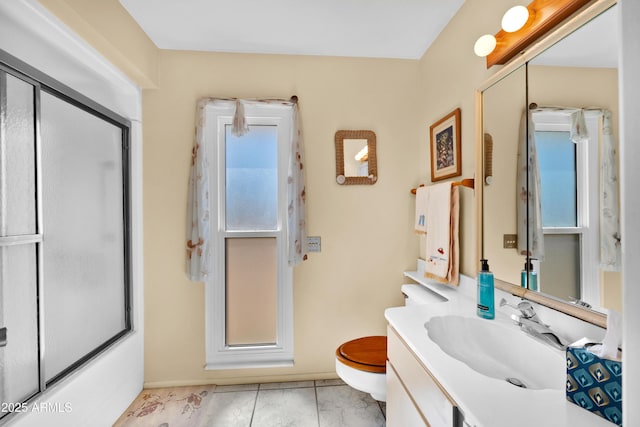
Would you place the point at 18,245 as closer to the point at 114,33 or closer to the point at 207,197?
the point at 207,197

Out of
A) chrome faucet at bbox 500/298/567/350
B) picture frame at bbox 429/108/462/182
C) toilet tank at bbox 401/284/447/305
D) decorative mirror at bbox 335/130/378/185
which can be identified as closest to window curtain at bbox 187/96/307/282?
decorative mirror at bbox 335/130/378/185

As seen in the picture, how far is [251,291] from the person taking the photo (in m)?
2.12

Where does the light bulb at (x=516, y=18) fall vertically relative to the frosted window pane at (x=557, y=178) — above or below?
above

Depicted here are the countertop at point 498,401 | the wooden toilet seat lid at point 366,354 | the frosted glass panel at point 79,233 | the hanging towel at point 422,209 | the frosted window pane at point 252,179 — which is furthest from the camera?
the frosted window pane at point 252,179

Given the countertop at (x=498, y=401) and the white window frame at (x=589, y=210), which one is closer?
the countertop at (x=498, y=401)

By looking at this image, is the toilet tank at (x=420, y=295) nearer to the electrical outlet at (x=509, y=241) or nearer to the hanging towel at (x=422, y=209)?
the hanging towel at (x=422, y=209)

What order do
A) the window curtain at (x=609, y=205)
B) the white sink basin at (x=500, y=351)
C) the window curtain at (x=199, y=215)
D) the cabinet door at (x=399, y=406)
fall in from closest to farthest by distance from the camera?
the window curtain at (x=609, y=205)
the white sink basin at (x=500, y=351)
the cabinet door at (x=399, y=406)
the window curtain at (x=199, y=215)

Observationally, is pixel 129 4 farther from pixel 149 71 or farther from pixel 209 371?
pixel 209 371

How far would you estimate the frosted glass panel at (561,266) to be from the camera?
3.09 feet

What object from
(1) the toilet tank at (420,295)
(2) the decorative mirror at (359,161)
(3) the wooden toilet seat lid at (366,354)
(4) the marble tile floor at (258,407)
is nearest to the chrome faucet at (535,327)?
(1) the toilet tank at (420,295)

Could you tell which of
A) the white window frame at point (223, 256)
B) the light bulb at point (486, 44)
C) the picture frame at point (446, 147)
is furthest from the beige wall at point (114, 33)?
the picture frame at point (446, 147)

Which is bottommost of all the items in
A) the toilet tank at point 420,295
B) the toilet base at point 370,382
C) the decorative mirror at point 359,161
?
the toilet base at point 370,382

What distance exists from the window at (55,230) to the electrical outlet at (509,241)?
2.00m

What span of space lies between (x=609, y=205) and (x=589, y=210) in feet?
0.22
